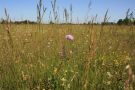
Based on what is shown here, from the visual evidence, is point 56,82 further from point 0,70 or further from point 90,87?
point 0,70

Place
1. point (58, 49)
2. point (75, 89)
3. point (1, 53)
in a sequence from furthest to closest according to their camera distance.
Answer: point (58, 49)
point (1, 53)
point (75, 89)

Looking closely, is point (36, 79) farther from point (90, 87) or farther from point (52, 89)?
point (90, 87)

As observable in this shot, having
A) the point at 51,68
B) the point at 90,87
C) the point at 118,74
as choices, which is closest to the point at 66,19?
the point at 51,68

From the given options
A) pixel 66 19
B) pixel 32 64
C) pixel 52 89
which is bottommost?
pixel 52 89

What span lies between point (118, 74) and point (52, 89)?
27.4 inches

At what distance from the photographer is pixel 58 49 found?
3914mm

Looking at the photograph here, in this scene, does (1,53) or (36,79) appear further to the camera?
(1,53)

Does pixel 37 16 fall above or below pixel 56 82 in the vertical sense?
above

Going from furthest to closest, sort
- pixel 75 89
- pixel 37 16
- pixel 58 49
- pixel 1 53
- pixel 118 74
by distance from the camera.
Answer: pixel 58 49 → pixel 1 53 → pixel 118 74 → pixel 37 16 → pixel 75 89

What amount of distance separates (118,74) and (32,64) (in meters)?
0.85

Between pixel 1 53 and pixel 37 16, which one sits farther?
pixel 1 53

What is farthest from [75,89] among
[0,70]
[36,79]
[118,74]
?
[0,70]

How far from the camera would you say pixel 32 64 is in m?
2.68

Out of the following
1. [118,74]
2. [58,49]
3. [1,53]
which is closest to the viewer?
[118,74]
